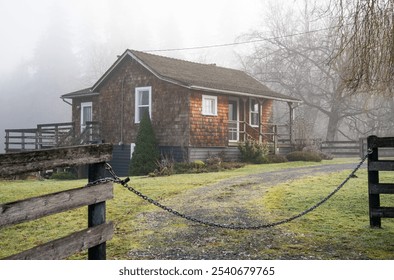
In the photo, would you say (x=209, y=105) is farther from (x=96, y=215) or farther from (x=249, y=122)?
(x=96, y=215)

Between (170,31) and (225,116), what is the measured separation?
508 inches

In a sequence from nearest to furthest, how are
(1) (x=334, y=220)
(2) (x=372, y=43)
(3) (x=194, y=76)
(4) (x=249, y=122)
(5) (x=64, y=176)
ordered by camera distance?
1. (2) (x=372, y=43)
2. (1) (x=334, y=220)
3. (5) (x=64, y=176)
4. (3) (x=194, y=76)
5. (4) (x=249, y=122)

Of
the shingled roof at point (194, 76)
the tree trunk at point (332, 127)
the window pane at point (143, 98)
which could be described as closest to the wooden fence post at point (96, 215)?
the shingled roof at point (194, 76)

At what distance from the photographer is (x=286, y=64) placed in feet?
122

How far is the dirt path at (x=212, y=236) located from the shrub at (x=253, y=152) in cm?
1202

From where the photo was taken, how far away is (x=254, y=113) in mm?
26266

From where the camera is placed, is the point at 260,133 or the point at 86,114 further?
the point at 86,114

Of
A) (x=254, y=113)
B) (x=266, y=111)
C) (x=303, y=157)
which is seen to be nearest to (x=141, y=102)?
(x=254, y=113)

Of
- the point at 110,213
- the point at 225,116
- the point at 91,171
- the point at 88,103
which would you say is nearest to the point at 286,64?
the point at 225,116

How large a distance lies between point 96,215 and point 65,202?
458 mm

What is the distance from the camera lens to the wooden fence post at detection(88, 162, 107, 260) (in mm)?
4414

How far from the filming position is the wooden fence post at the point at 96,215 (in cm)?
441

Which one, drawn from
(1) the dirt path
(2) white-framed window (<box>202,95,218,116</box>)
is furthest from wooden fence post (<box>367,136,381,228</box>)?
(2) white-framed window (<box>202,95,218,116</box>)

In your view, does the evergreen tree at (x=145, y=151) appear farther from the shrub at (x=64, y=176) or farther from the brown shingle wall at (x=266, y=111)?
the brown shingle wall at (x=266, y=111)
